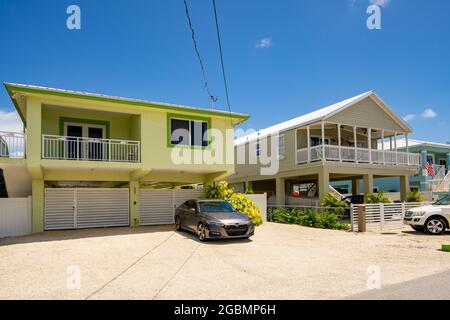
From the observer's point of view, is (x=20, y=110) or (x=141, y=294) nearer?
(x=141, y=294)

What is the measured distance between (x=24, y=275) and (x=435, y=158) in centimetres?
3632

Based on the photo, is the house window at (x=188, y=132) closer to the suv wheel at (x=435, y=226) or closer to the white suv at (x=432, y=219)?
the white suv at (x=432, y=219)

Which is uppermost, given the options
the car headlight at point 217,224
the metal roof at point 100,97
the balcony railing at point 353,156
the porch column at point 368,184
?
the metal roof at point 100,97

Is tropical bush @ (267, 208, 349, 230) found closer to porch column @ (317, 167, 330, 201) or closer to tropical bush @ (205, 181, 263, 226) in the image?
porch column @ (317, 167, 330, 201)

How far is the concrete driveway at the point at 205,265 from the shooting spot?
20.8 ft

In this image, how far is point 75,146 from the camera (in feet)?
47.3

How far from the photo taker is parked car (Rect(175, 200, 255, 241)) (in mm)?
11617

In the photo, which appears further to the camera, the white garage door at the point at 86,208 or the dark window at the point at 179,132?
the dark window at the point at 179,132

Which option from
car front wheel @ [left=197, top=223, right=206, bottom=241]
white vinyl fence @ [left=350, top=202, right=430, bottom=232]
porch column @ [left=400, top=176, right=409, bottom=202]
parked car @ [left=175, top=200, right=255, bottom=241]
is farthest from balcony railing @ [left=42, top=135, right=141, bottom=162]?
porch column @ [left=400, top=176, right=409, bottom=202]

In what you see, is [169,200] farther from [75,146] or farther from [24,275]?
[24,275]

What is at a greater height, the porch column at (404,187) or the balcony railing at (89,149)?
the balcony railing at (89,149)

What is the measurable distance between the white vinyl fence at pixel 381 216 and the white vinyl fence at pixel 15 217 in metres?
14.2

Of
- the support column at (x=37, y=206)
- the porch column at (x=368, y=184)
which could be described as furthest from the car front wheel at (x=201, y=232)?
the porch column at (x=368, y=184)
